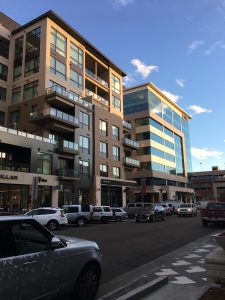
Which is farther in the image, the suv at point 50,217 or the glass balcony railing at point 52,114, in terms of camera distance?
the glass balcony railing at point 52,114

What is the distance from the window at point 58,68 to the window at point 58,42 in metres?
1.61

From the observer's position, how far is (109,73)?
56125mm

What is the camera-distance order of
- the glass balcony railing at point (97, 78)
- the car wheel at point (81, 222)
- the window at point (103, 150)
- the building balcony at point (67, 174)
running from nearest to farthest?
the car wheel at point (81, 222) < the building balcony at point (67, 174) < the window at point (103, 150) < the glass balcony railing at point (97, 78)

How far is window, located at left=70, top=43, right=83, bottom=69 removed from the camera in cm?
4715

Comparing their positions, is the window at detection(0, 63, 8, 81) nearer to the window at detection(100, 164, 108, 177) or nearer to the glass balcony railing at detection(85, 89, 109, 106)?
the glass balcony railing at detection(85, 89, 109, 106)

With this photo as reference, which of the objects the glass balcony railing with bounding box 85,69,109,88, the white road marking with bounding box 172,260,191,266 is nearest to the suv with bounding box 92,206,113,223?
the white road marking with bounding box 172,260,191,266

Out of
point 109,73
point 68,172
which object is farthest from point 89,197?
point 109,73

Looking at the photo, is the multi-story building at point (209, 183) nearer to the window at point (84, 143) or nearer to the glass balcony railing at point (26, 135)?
the window at point (84, 143)

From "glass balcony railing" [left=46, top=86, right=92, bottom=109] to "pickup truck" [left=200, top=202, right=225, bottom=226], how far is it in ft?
78.8

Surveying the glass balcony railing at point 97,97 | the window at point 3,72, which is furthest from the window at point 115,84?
the window at point 3,72

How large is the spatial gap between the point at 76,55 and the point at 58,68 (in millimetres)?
5676

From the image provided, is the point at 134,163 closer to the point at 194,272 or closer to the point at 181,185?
the point at 181,185

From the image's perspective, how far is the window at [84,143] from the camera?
44.5 m

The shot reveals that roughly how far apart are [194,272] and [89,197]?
1474 inches
